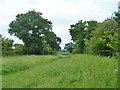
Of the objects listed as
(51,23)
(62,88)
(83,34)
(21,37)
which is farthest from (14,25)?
(62,88)

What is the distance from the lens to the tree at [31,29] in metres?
36.5

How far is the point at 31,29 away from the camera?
37.6 meters

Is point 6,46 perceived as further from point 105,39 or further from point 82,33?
point 105,39

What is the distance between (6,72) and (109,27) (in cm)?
1179

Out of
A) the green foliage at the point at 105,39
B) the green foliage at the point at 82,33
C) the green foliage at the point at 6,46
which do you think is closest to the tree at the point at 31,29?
the green foliage at the point at 6,46

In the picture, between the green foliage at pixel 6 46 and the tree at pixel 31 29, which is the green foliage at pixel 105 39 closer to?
the tree at pixel 31 29

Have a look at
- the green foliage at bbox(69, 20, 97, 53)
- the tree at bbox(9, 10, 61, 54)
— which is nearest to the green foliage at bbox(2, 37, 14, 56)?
the tree at bbox(9, 10, 61, 54)

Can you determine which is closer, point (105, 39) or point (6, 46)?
point (105, 39)

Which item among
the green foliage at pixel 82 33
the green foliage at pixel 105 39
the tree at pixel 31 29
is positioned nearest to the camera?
the green foliage at pixel 105 39

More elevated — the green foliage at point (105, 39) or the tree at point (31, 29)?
the tree at point (31, 29)

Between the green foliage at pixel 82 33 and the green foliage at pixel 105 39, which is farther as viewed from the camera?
the green foliage at pixel 82 33

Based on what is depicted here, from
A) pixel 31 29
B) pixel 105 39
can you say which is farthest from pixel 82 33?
pixel 105 39

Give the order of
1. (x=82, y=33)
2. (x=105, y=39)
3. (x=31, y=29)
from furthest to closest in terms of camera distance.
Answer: (x=31, y=29), (x=82, y=33), (x=105, y=39)

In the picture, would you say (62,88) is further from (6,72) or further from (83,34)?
(83,34)
